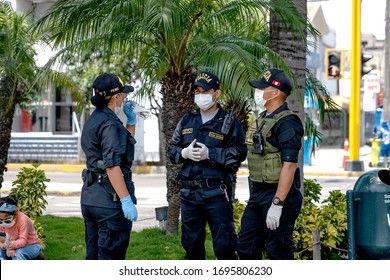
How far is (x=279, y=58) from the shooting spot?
28.1 feet

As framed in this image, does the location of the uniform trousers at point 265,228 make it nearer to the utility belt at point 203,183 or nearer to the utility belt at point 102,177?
the utility belt at point 203,183

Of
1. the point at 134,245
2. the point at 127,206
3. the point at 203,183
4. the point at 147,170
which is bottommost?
the point at 134,245

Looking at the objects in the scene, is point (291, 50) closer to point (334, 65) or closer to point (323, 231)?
point (323, 231)

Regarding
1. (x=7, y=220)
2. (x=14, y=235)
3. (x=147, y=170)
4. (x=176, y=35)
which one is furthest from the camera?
(x=147, y=170)

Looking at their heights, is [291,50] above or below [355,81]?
below

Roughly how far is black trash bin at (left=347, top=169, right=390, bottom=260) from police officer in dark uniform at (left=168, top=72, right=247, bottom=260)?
100 centimetres

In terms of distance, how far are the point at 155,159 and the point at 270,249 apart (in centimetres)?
2362

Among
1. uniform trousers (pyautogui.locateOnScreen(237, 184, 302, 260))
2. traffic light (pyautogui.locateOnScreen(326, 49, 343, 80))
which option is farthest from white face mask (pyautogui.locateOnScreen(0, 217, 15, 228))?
traffic light (pyautogui.locateOnScreen(326, 49, 343, 80))

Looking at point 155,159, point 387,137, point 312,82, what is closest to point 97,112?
point 312,82

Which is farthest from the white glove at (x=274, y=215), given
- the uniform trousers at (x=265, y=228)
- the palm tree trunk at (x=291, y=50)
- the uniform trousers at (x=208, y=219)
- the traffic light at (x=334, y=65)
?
the traffic light at (x=334, y=65)

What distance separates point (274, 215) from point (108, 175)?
1270 millimetres

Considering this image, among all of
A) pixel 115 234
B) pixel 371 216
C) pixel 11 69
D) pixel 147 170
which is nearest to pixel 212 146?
pixel 115 234

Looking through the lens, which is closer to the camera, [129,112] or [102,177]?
[102,177]

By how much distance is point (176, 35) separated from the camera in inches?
364
